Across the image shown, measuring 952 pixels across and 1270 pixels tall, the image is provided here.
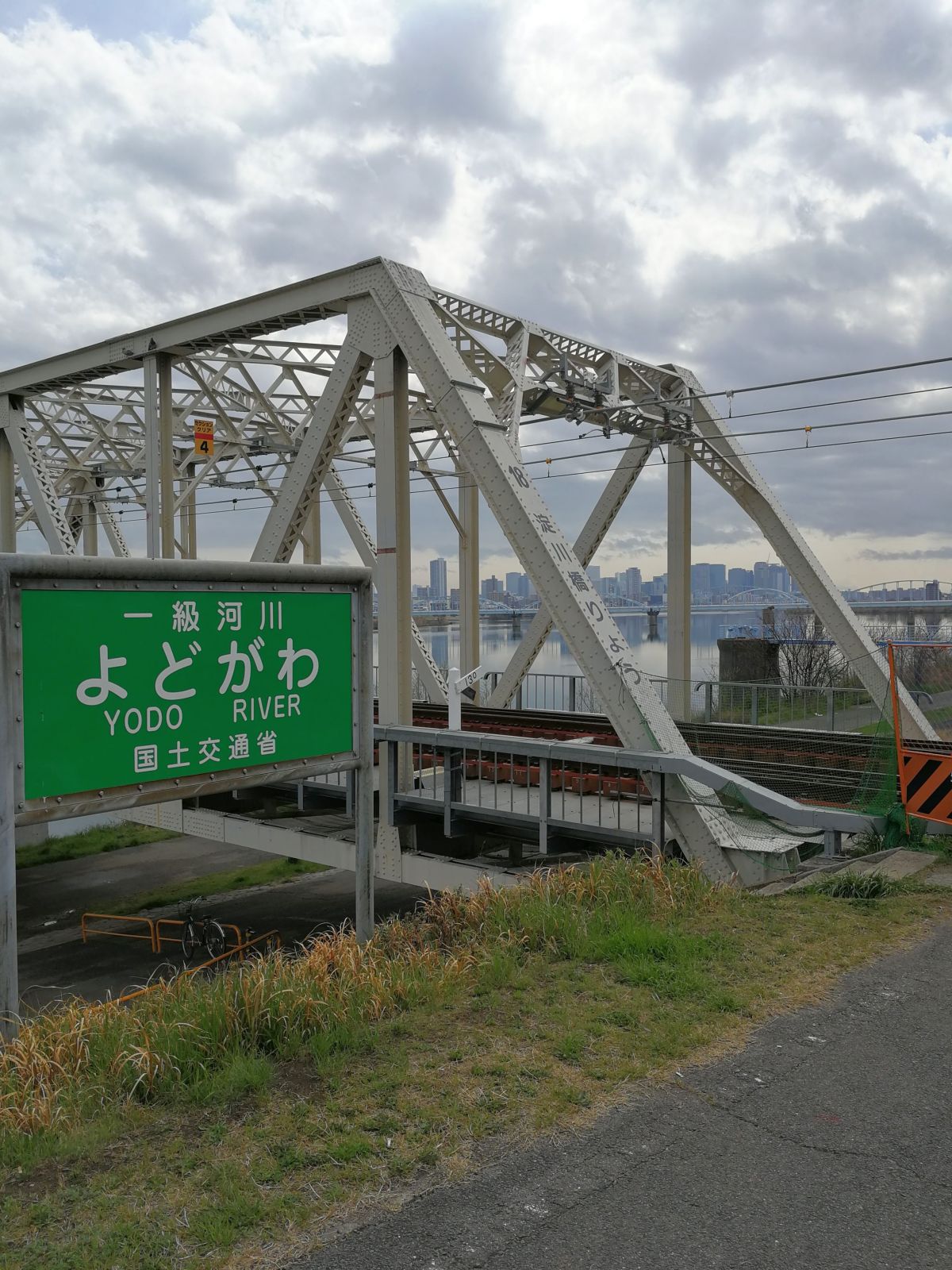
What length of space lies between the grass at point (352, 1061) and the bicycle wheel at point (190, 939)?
8826mm

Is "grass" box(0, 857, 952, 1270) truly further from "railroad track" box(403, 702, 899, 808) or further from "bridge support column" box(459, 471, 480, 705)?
"bridge support column" box(459, 471, 480, 705)

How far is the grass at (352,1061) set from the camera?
326 centimetres

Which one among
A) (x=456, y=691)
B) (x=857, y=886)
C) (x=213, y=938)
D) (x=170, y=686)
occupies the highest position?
(x=170, y=686)

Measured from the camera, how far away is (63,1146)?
362 centimetres

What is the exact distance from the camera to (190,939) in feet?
46.6

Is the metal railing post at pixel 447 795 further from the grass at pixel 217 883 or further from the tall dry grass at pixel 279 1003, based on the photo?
the grass at pixel 217 883

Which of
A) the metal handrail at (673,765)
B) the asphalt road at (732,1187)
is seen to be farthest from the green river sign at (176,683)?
the metal handrail at (673,765)

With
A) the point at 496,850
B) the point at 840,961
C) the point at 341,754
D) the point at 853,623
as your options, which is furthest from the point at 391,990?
the point at 853,623

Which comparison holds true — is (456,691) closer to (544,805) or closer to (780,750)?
(544,805)

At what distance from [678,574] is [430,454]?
6807 mm

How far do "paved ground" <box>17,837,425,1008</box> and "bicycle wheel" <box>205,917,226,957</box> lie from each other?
0.84 m

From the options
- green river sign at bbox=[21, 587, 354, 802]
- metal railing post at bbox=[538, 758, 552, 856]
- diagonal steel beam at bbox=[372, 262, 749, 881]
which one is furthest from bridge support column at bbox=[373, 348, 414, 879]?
green river sign at bbox=[21, 587, 354, 802]

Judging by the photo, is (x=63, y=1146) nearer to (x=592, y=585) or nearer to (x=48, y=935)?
(x=592, y=585)

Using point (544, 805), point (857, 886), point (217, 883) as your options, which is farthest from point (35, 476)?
point (857, 886)
